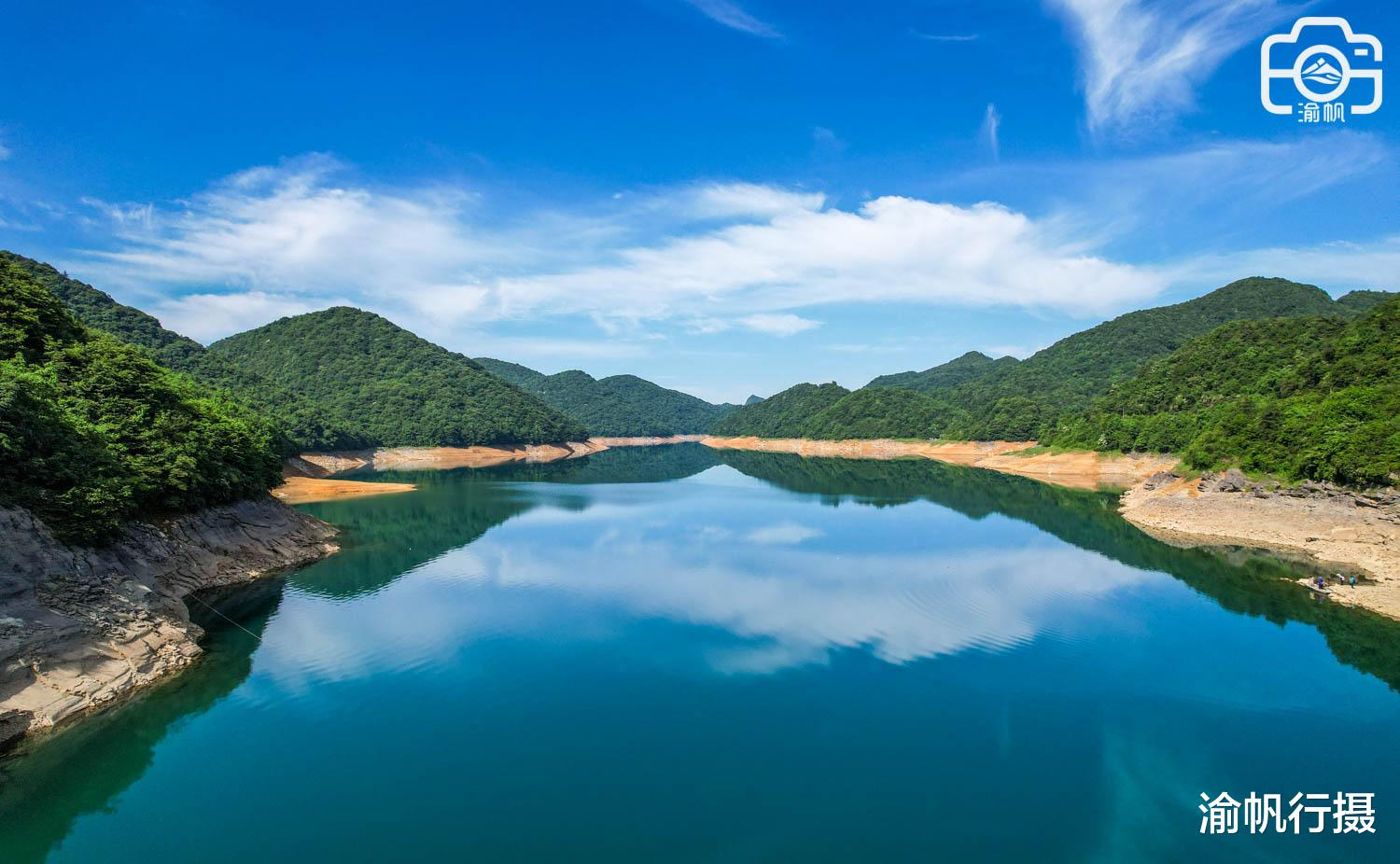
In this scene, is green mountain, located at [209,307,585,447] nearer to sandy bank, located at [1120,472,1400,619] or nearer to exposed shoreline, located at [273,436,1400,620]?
exposed shoreline, located at [273,436,1400,620]

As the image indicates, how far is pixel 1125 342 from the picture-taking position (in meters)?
148

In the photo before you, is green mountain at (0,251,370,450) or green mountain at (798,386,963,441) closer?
green mountain at (0,251,370,450)

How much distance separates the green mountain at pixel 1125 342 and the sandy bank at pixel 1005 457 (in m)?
9.31

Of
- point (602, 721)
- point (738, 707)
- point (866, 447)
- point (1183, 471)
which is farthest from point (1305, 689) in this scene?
point (866, 447)

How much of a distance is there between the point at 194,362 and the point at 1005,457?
364 feet

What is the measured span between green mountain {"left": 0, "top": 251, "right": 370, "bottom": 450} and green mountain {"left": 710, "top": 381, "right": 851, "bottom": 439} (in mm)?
100866

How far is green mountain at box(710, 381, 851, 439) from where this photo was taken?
546 ft

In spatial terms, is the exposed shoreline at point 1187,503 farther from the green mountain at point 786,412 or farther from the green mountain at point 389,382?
the green mountain at point 786,412

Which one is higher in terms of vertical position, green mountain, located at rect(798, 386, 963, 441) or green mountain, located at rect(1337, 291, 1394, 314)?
green mountain, located at rect(1337, 291, 1394, 314)

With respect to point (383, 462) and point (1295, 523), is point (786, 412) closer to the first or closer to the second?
point (383, 462)

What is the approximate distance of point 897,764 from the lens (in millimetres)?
14648

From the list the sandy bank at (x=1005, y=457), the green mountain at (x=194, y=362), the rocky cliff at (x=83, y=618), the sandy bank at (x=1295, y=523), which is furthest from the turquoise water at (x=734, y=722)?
the green mountain at (x=194, y=362)

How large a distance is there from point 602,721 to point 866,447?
118868 millimetres

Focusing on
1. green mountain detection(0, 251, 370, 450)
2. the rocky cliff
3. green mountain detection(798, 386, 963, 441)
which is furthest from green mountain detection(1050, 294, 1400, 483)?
green mountain detection(0, 251, 370, 450)
